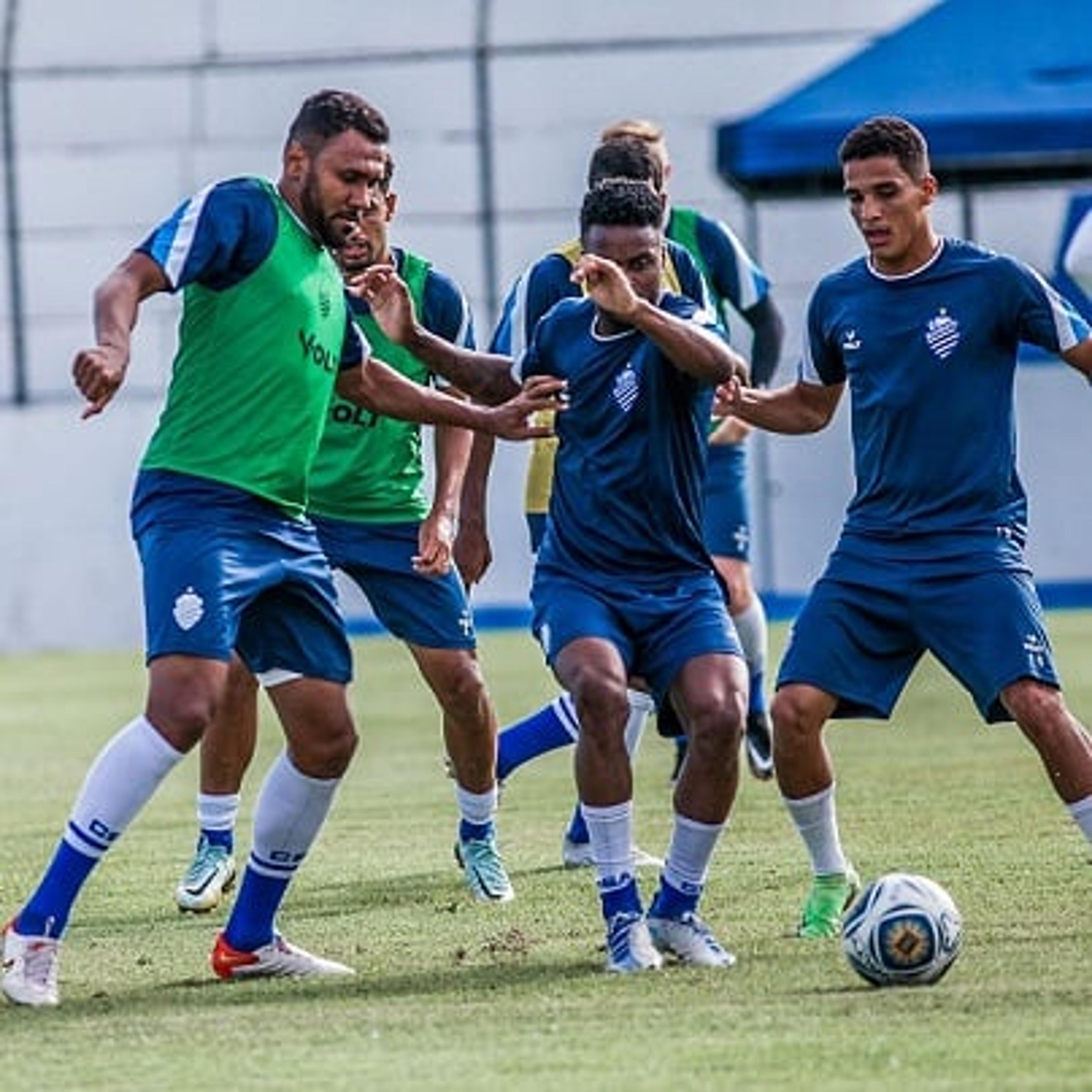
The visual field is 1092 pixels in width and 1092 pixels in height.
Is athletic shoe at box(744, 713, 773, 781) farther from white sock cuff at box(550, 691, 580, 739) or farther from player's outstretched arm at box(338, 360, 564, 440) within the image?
player's outstretched arm at box(338, 360, 564, 440)

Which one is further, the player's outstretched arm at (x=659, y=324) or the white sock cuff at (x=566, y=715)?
the white sock cuff at (x=566, y=715)

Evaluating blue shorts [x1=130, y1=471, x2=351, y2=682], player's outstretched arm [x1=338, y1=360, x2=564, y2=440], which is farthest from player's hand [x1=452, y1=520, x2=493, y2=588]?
blue shorts [x1=130, y1=471, x2=351, y2=682]

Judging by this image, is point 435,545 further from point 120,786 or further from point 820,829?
point 120,786

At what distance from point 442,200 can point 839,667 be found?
1899 centimetres

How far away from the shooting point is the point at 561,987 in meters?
7.78

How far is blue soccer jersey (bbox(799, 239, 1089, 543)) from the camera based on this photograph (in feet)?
27.6

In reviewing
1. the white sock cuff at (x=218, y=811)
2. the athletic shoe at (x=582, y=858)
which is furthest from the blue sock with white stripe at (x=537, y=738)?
the white sock cuff at (x=218, y=811)

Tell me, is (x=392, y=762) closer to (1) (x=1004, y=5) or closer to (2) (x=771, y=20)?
(1) (x=1004, y=5)

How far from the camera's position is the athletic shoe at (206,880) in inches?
380

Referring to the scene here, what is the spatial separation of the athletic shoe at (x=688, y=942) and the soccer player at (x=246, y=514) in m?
0.80

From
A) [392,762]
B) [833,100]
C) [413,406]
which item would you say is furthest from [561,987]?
[833,100]

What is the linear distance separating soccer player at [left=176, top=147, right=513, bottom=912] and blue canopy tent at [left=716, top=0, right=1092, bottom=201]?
12305 mm

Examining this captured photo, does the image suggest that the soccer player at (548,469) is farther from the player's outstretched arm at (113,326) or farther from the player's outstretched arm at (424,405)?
the player's outstretched arm at (113,326)

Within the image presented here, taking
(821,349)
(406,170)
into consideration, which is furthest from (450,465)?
(406,170)
